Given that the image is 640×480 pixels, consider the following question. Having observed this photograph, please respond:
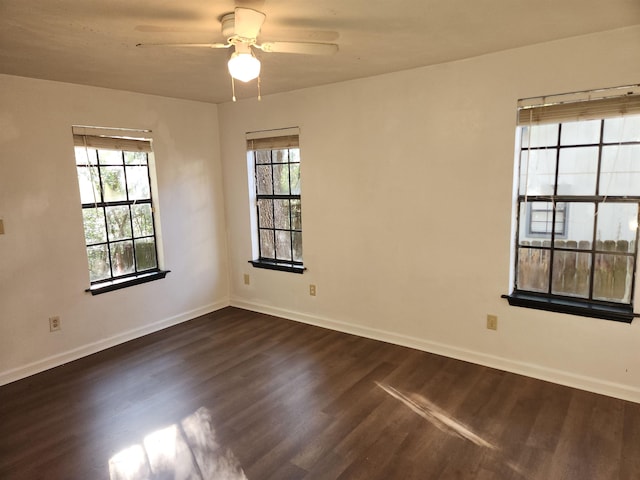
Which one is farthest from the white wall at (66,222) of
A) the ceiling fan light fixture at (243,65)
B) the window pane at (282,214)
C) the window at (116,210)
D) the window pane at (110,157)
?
the ceiling fan light fixture at (243,65)

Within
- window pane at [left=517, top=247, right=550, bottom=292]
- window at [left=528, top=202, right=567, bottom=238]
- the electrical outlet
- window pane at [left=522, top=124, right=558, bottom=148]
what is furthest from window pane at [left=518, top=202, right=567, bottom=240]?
the electrical outlet

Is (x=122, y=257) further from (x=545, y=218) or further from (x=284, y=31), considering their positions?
(x=545, y=218)

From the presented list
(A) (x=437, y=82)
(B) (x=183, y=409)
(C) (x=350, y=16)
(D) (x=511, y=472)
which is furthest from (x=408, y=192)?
(B) (x=183, y=409)

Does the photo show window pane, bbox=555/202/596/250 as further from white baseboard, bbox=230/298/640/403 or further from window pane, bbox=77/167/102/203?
window pane, bbox=77/167/102/203

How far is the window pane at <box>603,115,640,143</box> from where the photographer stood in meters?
2.66

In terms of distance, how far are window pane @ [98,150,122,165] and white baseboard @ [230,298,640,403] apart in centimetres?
215

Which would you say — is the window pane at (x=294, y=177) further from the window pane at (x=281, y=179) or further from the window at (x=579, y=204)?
the window at (x=579, y=204)

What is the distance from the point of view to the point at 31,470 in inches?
88.6

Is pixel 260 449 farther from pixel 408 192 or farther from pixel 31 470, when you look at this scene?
pixel 408 192

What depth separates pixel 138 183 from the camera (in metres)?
4.07

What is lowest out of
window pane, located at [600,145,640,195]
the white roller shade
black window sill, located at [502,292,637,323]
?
black window sill, located at [502,292,637,323]

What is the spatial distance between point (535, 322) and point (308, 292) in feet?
6.94

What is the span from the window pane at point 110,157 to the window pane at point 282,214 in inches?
62.0

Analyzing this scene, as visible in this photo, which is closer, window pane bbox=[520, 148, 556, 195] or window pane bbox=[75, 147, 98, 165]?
window pane bbox=[520, 148, 556, 195]
